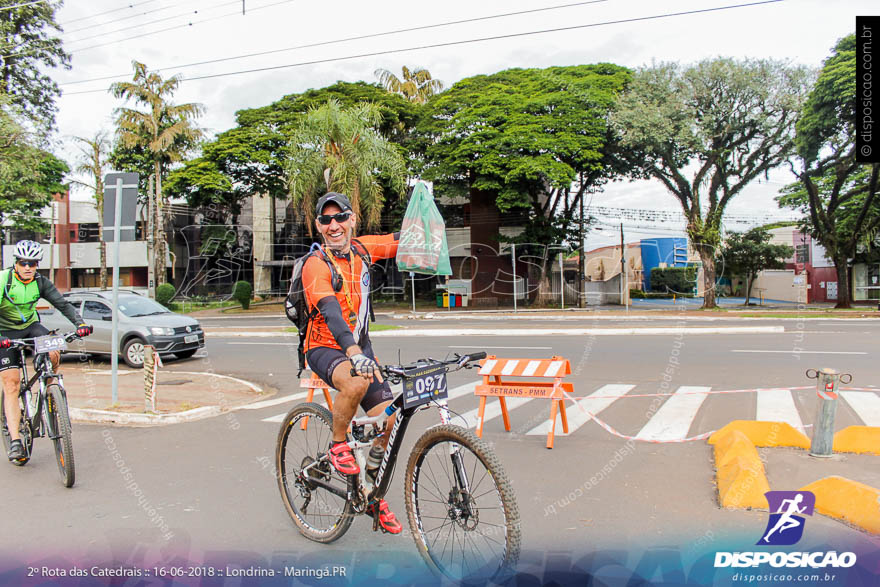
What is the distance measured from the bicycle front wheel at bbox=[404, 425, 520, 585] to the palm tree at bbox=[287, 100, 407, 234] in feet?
83.8

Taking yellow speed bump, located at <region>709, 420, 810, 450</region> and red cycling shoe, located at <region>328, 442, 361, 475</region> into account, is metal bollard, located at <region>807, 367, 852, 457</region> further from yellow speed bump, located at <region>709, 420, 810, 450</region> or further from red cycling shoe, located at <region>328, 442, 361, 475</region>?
red cycling shoe, located at <region>328, 442, 361, 475</region>

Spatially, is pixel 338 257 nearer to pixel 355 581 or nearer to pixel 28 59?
pixel 355 581

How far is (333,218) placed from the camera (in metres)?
3.72

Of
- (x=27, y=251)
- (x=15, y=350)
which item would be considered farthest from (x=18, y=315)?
(x=27, y=251)

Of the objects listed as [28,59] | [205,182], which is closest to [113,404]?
[28,59]

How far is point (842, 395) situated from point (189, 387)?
9.87m

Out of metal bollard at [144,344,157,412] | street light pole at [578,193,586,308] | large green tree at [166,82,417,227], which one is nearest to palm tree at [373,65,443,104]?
large green tree at [166,82,417,227]

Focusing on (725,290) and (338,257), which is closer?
(338,257)

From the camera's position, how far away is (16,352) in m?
5.52

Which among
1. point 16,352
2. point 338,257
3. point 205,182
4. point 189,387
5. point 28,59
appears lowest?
point 189,387

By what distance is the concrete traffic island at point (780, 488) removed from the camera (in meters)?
3.81

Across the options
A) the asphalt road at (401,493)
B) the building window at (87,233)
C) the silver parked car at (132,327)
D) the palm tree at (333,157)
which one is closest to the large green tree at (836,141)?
the palm tree at (333,157)

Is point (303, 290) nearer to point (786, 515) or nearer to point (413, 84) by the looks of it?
point (786, 515)

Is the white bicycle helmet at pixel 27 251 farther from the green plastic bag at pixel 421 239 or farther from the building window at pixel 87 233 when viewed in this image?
the building window at pixel 87 233
